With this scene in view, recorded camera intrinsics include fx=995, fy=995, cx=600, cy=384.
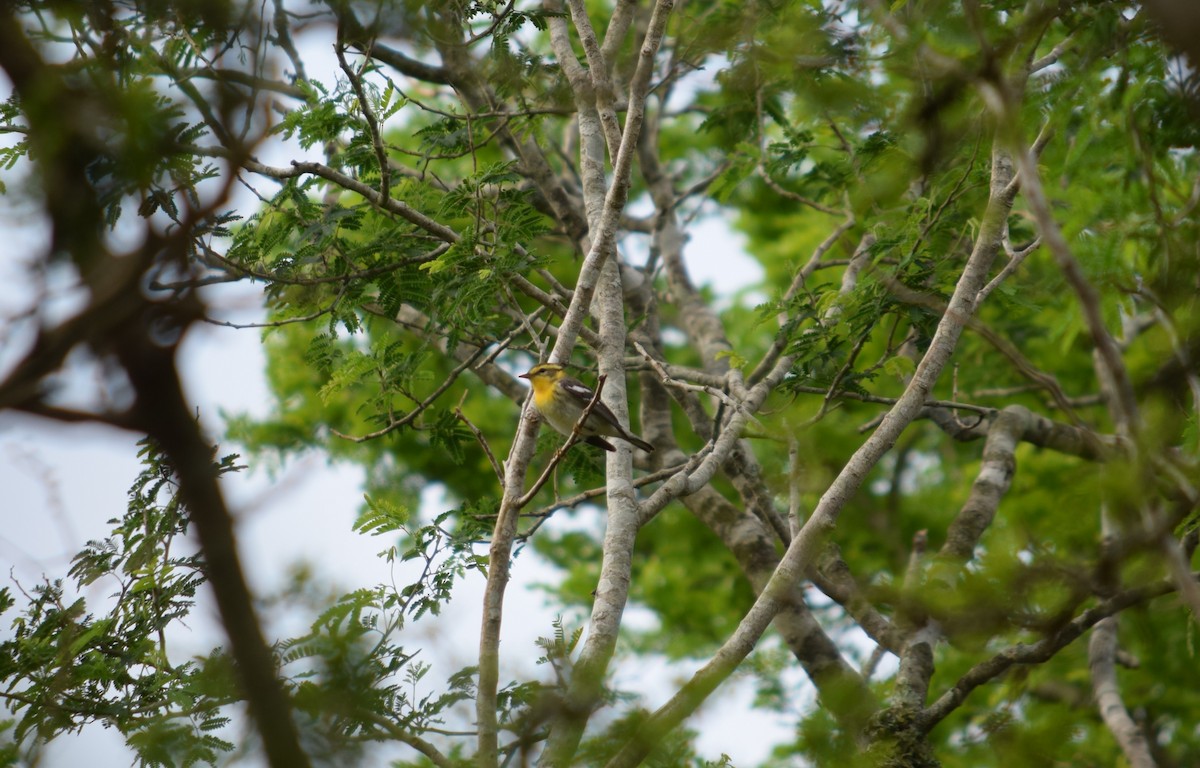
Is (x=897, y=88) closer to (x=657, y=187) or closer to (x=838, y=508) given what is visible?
(x=838, y=508)

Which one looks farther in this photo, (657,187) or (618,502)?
(657,187)

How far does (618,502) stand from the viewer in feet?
14.9

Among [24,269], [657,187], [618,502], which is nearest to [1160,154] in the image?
[618,502]

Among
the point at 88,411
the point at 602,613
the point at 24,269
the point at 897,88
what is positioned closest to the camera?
the point at 88,411

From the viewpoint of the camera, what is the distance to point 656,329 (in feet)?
25.6

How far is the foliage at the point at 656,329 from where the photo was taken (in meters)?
2.09

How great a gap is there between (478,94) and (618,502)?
401 centimetres

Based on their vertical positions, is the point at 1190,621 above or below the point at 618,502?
below

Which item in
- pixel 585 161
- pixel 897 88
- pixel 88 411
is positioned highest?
pixel 585 161

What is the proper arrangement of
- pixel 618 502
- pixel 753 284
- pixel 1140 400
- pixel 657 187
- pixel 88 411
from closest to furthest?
pixel 88 411 < pixel 1140 400 < pixel 618 502 < pixel 657 187 < pixel 753 284

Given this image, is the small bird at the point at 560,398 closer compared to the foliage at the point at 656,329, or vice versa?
the foliage at the point at 656,329

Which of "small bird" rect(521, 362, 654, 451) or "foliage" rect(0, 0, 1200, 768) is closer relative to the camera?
"foliage" rect(0, 0, 1200, 768)

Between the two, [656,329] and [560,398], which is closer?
[560,398]

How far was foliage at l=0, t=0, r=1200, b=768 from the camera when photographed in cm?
209
